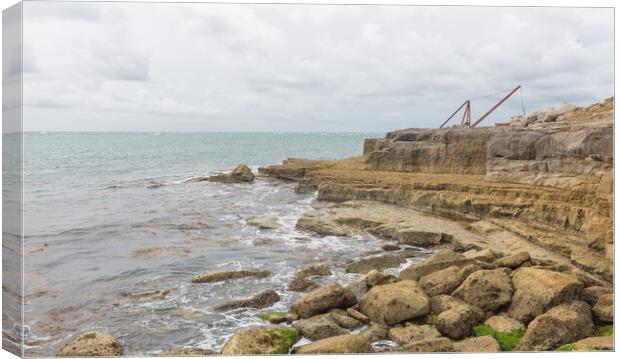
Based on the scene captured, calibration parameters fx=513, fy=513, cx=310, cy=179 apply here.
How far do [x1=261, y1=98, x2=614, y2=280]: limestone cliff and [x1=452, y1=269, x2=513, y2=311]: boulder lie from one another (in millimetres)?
1857

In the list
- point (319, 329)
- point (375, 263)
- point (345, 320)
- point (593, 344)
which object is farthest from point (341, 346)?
point (375, 263)

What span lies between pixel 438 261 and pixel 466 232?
3969mm

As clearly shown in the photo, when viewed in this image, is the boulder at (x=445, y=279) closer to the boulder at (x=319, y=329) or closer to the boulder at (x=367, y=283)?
the boulder at (x=367, y=283)

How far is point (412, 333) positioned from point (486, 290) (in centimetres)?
187

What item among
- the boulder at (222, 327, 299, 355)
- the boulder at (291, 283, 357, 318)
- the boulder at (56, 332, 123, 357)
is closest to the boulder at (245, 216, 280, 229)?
the boulder at (291, 283, 357, 318)

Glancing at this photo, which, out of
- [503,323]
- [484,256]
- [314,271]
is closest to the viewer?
[503,323]

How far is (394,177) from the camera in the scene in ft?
71.4

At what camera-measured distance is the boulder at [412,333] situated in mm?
8383

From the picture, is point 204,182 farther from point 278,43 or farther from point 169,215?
point 278,43

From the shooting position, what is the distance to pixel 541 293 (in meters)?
8.98

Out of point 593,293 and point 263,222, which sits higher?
point 263,222

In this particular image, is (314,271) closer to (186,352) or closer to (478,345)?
(186,352)

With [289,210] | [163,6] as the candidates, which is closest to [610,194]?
[163,6]

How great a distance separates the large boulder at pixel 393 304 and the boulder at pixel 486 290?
0.79 m
